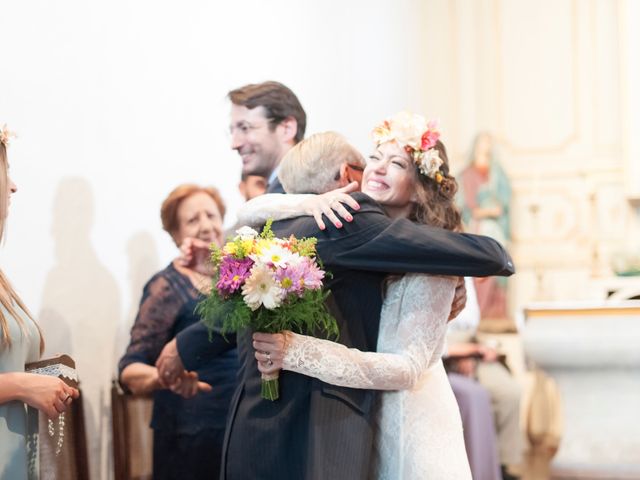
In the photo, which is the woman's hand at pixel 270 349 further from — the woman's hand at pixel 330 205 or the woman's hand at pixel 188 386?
the woman's hand at pixel 188 386

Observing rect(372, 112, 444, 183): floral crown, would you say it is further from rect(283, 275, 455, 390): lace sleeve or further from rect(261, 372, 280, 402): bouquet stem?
rect(261, 372, 280, 402): bouquet stem

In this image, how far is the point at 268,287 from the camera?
2.32m

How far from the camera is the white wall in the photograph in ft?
13.6

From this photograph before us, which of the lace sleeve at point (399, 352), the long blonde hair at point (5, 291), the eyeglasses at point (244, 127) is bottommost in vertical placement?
the lace sleeve at point (399, 352)

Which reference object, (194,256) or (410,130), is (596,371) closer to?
(194,256)

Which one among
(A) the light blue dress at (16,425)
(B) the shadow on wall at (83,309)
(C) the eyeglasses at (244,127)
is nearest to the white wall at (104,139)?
(B) the shadow on wall at (83,309)

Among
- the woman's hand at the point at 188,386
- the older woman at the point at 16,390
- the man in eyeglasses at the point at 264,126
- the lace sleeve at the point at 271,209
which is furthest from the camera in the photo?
the man in eyeglasses at the point at 264,126

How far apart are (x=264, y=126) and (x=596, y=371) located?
8.57 feet

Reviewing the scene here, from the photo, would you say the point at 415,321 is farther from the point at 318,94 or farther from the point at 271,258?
the point at 318,94

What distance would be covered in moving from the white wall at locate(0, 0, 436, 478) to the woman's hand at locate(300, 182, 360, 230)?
194 cm

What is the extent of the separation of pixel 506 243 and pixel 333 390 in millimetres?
6784

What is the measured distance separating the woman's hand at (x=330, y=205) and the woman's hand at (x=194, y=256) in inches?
70.0

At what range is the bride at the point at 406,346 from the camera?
7.93 feet

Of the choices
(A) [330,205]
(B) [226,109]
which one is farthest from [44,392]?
(B) [226,109]
